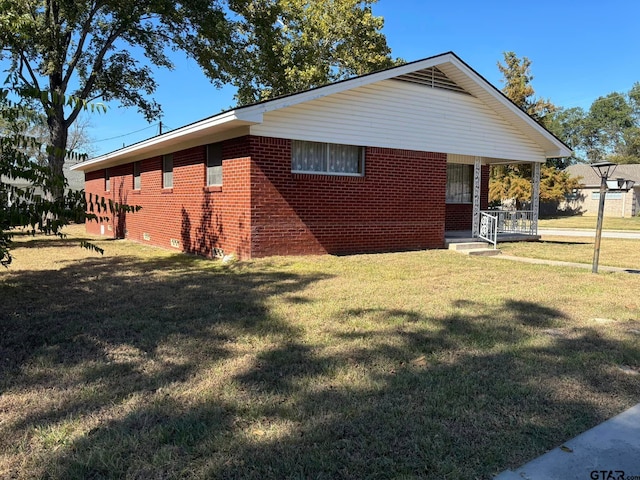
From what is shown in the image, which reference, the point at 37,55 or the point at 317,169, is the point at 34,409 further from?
the point at 37,55

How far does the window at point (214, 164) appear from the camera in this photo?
36.1 ft

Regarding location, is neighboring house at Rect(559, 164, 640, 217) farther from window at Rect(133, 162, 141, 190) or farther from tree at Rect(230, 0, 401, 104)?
window at Rect(133, 162, 141, 190)

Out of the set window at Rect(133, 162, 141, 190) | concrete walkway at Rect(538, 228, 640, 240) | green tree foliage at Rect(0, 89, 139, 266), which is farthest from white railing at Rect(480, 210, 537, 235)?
green tree foliage at Rect(0, 89, 139, 266)

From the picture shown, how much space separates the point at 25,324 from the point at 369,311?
392 cm

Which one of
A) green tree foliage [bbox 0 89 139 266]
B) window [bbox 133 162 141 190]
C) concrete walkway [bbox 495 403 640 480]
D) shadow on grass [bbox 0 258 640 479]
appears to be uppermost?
window [bbox 133 162 141 190]

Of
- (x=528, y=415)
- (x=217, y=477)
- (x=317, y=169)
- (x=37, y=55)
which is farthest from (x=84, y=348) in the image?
(x=37, y=55)

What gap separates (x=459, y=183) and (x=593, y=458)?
603 inches

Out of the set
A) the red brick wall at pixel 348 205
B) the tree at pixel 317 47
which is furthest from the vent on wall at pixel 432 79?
the tree at pixel 317 47

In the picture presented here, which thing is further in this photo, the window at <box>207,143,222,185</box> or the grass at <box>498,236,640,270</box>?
the grass at <box>498,236,640,270</box>

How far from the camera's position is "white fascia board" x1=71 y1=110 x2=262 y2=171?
9.07 metres

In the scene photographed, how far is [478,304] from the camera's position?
6375 mm

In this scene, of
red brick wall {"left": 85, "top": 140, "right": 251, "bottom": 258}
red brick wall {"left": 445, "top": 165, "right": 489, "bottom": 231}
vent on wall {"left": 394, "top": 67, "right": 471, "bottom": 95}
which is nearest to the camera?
red brick wall {"left": 85, "top": 140, "right": 251, "bottom": 258}

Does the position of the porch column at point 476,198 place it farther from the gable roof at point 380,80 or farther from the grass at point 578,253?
the gable roof at point 380,80

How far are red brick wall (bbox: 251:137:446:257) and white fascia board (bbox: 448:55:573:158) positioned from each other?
2.15 metres
